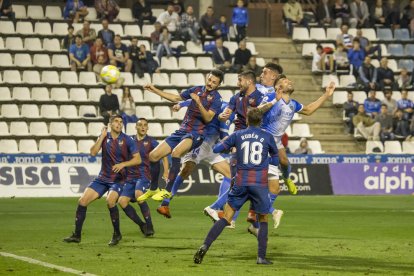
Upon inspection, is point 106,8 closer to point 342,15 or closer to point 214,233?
point 342,15

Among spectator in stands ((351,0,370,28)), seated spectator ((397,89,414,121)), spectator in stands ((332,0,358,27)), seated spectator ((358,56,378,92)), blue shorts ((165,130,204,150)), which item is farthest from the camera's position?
spectator in stands ((351,0,370,28))

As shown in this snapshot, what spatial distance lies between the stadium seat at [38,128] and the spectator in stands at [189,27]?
6629 millimetres

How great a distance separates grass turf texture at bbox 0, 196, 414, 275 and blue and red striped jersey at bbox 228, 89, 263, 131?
2.06 m

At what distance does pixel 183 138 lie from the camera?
1809cm

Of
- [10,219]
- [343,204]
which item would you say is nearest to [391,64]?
[343,204]

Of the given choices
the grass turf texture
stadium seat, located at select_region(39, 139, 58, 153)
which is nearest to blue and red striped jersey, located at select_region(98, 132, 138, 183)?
the grass turf texture

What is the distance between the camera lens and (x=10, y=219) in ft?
70.2

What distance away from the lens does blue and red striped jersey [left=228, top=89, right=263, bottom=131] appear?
17.1m

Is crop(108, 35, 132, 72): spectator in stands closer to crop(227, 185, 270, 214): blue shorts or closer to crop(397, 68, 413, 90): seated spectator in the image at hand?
crop(397, 68, 413, 90): seated spectator

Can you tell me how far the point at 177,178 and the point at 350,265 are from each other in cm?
498

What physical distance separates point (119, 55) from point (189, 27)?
3269mm

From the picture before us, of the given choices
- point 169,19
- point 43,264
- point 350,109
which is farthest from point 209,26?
point 43,264

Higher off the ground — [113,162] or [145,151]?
[113,162]

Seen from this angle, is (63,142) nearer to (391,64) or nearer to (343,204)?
(343,204)
